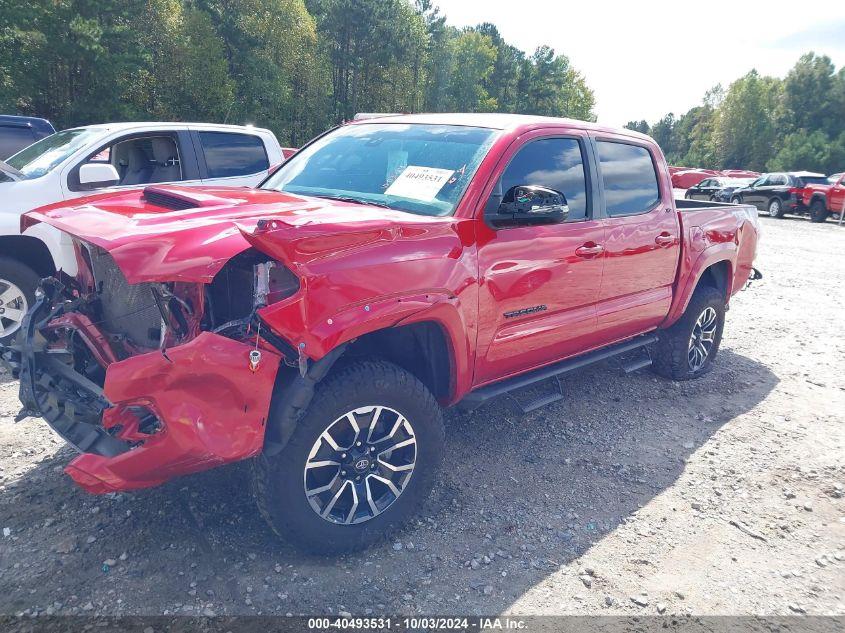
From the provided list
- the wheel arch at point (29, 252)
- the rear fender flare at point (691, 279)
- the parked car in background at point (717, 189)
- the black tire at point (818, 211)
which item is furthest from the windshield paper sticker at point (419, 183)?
the parked car in background at point (717, 189)

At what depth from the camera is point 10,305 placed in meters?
5.05

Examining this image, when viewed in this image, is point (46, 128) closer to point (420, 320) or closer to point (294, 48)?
point (420, 320)

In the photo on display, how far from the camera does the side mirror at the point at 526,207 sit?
3.08 m

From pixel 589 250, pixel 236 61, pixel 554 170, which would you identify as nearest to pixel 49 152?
pixel 554 170

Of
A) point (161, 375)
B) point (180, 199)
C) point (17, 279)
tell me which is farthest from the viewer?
point (17, 279)

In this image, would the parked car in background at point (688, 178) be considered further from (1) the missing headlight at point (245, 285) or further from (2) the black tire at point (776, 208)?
(1) the missing headlight at point (245, 285)

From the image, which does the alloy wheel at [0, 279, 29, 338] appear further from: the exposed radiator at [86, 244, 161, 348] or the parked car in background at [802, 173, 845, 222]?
the parked car in background at [802, 173, 845, 222]

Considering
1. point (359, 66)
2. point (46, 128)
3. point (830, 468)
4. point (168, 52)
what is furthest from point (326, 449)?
point (359, 66)

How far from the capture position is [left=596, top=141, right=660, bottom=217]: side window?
4.01 metres

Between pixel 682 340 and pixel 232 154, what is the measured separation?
194 inches

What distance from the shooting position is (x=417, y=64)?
44.3 m

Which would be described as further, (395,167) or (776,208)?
(776,208)

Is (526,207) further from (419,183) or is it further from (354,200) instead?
(354,200)

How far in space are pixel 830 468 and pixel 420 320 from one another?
3142 millimetres
